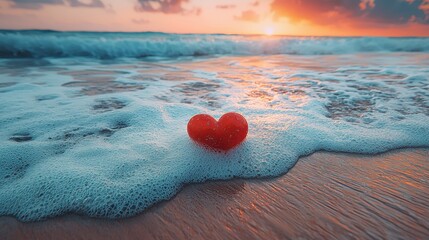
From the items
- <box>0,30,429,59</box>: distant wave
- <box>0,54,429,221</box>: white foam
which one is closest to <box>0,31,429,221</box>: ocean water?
<box>0,54,429,221</box>: white foam

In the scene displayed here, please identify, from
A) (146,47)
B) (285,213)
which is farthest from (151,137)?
(146,47)

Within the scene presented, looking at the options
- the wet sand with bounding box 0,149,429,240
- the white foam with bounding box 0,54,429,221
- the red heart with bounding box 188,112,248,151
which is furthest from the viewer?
the red heart with bounding box 188,112,248,151

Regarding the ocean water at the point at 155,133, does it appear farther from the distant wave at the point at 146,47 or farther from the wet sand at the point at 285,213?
the distant wave at the point at 146,47

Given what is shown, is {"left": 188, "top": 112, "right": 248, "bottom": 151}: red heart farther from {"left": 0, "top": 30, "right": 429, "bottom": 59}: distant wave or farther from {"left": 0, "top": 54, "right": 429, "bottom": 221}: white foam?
{"left": 0, "top": 30, "right": 429, "bottom": 59}: distant wave

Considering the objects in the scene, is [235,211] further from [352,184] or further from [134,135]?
[134,135]

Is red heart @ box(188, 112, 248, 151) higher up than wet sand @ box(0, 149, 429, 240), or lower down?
higher up

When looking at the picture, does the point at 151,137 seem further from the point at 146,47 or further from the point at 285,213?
the point at 146,47
